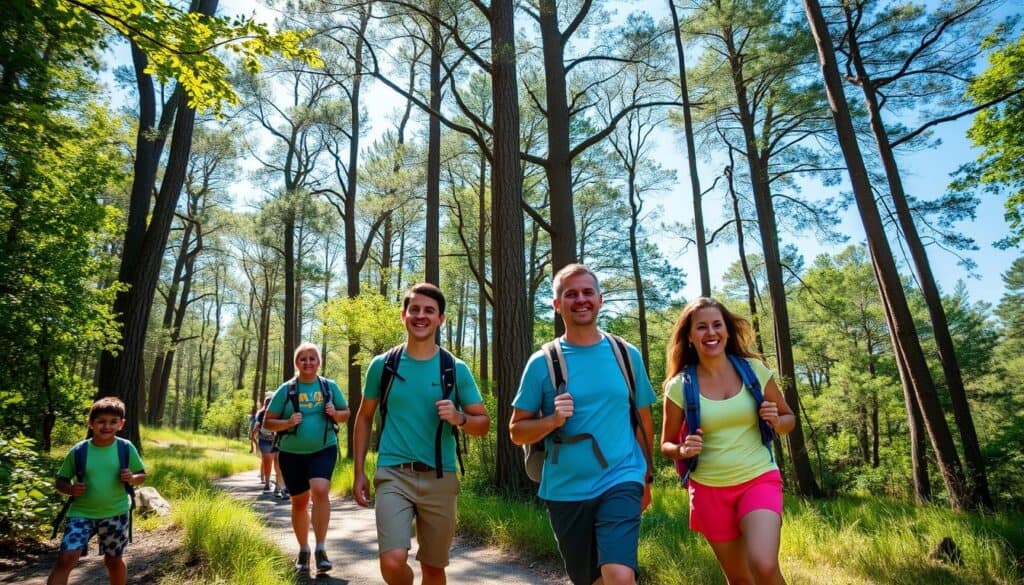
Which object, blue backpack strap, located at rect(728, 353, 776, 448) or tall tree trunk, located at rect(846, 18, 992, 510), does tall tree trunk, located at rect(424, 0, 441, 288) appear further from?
blue backpack strap, located at rect(728, 353, 776, 448)

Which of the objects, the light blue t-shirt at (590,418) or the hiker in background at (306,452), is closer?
the light blue t-shirt at (590,418)

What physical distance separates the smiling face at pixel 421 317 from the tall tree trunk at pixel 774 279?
11.8m

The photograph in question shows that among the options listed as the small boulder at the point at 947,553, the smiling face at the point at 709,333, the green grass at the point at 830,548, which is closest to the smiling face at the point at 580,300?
the smiling face at the point at 709,333

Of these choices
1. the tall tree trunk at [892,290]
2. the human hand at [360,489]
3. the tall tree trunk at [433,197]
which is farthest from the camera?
the tall tree trunk at [433,197]

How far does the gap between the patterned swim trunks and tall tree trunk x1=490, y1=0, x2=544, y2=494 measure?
13.4ft

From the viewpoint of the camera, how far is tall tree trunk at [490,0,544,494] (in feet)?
22.8

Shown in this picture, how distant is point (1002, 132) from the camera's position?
1180 cm

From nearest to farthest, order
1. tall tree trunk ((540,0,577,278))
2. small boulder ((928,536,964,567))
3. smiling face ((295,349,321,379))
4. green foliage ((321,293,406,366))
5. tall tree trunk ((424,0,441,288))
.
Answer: small boulder ((928,536,964,567)) < smiling face ((295,349,321,379)) < tall tree trunk ((540,0,577,278)) < tall tree trunk ((424,0,441,288)) < green foliage ((321,293,406,366))

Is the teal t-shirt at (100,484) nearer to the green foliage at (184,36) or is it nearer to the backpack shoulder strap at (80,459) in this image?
the backpack shoulder strap at (80,459)

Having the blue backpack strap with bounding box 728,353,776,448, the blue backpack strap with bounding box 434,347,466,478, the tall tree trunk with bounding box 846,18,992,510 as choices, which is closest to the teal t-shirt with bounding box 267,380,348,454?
the blue backpack strap with bounding box 434,347,466,478

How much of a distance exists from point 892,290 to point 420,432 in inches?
344

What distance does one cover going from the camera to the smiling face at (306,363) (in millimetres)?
4766

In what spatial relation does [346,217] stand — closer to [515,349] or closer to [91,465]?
[515,349]

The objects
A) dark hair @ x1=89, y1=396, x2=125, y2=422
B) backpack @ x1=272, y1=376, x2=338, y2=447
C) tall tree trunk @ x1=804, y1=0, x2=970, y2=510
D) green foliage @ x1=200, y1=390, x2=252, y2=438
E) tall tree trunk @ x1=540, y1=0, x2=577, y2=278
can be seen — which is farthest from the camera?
green foliage @ x1=200, y1=390, x2=252, y2=438
